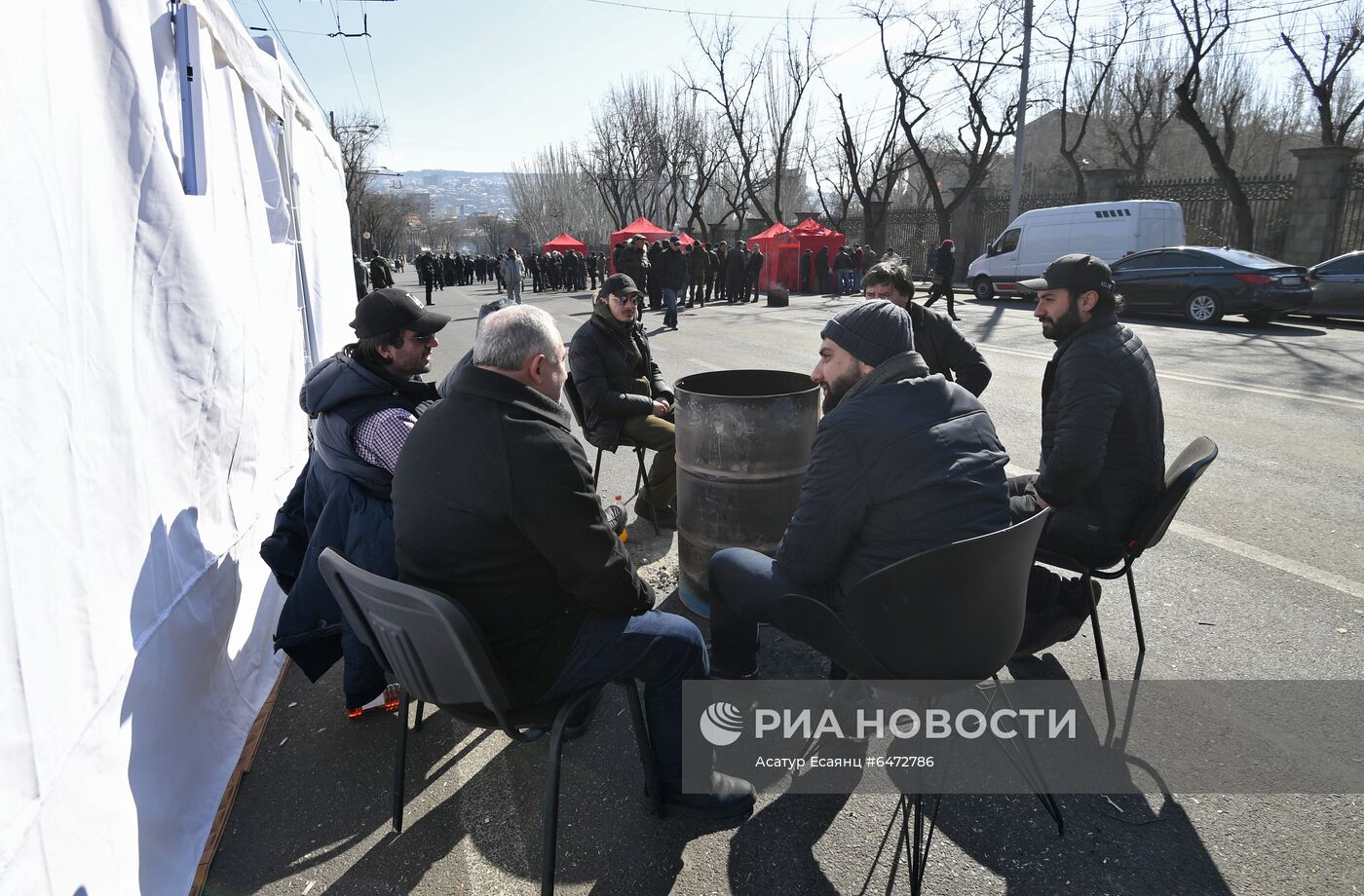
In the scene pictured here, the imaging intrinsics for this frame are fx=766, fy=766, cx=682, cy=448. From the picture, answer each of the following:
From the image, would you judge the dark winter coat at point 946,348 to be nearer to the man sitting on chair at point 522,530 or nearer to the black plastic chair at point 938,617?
the black plastic chair at point 938,617

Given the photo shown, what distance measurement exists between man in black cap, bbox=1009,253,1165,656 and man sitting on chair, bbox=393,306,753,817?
1.62 meters

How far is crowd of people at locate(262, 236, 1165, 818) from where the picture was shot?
216 cm

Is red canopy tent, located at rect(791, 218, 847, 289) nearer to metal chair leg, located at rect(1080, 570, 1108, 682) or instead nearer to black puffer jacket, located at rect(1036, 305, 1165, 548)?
black puffer jacket, located at rect(1036, 305, 1165, 548)

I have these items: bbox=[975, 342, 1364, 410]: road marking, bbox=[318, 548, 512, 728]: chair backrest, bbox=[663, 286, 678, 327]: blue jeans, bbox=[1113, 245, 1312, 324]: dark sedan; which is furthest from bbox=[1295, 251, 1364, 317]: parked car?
bbox=[318, 548, 512, 728]: chair backrest

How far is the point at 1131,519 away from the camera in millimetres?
3055

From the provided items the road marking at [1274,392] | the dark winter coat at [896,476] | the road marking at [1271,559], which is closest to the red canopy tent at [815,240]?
the road marking at [1274,392]

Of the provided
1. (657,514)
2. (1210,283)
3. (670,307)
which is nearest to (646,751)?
(657,514)

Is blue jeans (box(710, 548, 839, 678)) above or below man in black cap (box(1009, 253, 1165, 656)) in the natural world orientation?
below

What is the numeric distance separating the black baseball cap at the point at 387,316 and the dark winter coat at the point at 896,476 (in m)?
1.70

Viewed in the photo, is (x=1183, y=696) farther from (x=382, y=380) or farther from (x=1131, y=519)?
(x=382, y=380)

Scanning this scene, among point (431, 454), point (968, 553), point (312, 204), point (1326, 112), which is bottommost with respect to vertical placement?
point (968, 553)

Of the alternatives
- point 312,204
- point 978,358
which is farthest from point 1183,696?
point 312,204

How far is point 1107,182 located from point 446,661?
26.8 meters

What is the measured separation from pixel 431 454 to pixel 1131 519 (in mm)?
2666
